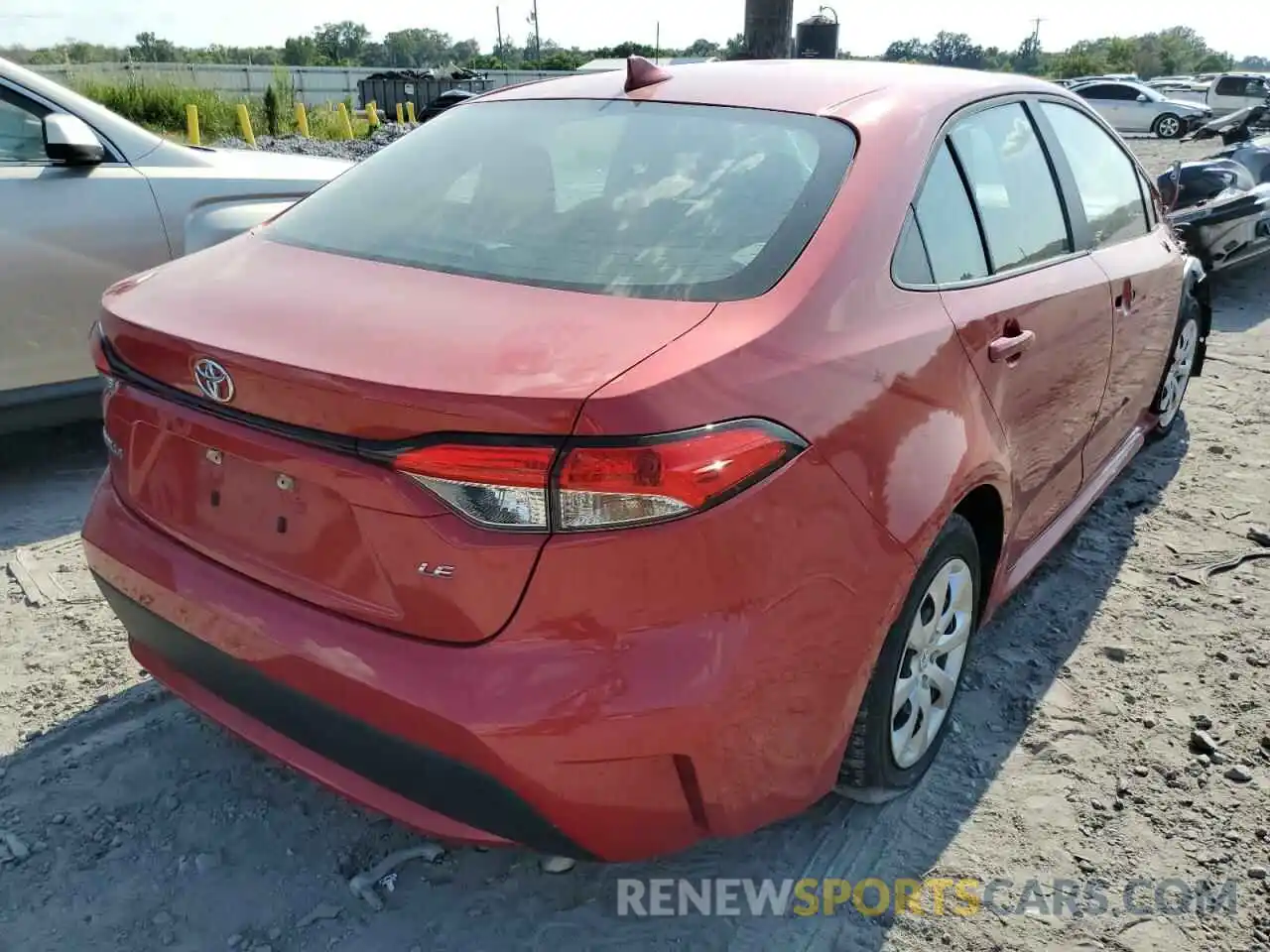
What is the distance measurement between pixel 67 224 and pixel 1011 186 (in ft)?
11.2

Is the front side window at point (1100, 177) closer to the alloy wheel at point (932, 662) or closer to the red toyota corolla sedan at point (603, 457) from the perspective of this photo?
the red toyota corolla sedan at point (603, 457)

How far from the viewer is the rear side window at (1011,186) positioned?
2.61 m

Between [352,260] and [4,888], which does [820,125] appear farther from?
[4,888]

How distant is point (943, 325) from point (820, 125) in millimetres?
552

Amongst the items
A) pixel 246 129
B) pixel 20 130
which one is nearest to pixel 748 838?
pixel 20 130

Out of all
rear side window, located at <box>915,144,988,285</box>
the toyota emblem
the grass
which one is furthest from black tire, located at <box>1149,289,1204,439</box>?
the grass

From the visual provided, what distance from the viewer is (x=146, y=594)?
2.14m

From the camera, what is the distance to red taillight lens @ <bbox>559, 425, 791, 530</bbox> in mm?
1617

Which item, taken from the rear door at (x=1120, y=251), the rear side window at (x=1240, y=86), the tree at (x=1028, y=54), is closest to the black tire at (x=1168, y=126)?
the rear side window at (x=1240, y=86)

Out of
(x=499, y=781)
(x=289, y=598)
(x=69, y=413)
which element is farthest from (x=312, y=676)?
(x=69, y=413)

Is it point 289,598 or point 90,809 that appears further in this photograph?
point 90,809

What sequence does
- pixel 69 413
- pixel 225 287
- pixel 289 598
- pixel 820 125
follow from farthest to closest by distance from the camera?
pixel 69 413, pixel 820 125, pixel 225 287, pixel 289 598

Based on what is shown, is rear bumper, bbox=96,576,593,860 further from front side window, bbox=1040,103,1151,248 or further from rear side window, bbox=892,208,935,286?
front side window, bbox=1040,103,1151,248

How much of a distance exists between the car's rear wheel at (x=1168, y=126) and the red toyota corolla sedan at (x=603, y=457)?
2886 cm
